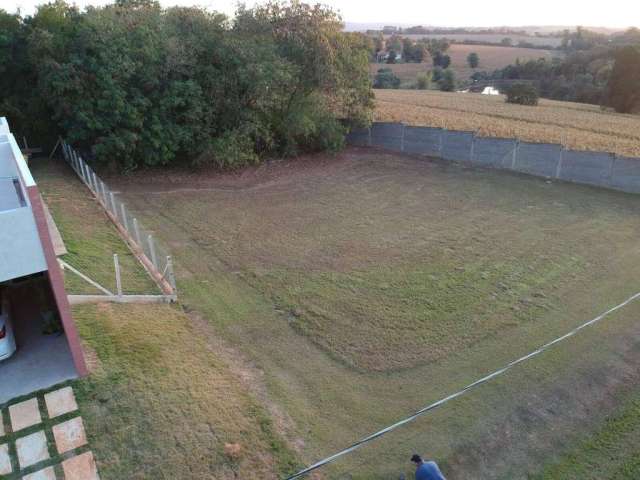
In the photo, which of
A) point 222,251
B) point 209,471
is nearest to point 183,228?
point 222,251

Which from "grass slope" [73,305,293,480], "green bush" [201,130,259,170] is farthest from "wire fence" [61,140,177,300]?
"green bush" [201,130,259,170]

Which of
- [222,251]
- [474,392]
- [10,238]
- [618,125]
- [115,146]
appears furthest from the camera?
[618,125]

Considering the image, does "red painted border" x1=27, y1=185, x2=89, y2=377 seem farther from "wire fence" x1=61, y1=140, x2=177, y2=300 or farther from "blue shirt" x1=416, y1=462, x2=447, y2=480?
"blue shirt" x1=416, y1=462, x2=447, y2=480

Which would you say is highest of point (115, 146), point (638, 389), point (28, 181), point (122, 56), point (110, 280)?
point (122, 56)

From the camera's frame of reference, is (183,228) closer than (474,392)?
No

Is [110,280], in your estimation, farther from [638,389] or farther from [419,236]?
[638,389]

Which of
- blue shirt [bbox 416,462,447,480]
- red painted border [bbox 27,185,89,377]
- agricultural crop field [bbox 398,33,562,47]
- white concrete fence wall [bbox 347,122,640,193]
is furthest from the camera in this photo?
agricultural crop field [bbox 398,33,562,47]

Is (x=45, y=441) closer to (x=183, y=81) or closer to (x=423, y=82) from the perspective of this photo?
(x=183, y=81)
